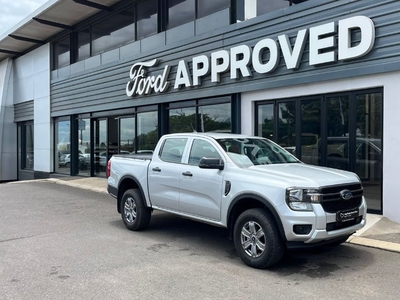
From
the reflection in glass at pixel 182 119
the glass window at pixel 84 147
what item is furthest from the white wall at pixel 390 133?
the glass window at pixel 84 147

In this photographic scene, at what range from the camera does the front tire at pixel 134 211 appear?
24.0 ft

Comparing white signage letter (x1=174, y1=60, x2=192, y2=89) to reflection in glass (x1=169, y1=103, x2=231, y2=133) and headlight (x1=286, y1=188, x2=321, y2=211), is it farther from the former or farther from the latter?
headlight (x1=286, y1=188, x2=321, y2=211)

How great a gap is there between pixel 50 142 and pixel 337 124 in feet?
51.7

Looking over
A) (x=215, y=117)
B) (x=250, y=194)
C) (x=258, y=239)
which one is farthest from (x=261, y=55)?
(x=258, y=239)

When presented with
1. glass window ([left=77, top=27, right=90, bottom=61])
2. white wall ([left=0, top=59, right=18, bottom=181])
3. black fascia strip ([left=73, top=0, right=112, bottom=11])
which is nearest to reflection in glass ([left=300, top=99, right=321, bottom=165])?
black fascia strip ([left=73, top=0, right=112, bottom=11])

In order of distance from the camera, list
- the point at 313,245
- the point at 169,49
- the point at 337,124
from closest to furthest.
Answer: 1. the point at 313,245
2. the point at 337,124
3. the point at 169,49

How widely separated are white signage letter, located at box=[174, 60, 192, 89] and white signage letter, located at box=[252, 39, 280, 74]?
2.75 meters

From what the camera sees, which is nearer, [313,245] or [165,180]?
[313,245]

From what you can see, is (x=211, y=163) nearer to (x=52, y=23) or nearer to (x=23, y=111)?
(x=52, y=23)

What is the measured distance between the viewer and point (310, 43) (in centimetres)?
892

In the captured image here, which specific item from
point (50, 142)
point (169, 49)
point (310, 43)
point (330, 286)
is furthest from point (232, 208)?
A: point (50, 142)

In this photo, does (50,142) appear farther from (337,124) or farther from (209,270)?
(209,270)

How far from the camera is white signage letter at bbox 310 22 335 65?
8.52 m

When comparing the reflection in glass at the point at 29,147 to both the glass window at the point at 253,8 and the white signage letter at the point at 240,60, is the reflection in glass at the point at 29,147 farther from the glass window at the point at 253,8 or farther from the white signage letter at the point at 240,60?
the glass window at the point at 253,8
